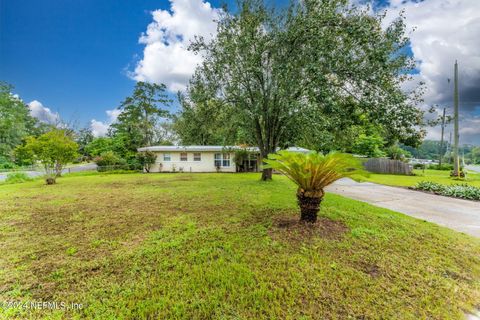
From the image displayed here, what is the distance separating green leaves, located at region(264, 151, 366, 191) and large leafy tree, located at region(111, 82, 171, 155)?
25.9m

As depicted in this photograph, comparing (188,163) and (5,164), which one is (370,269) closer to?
(188,163)

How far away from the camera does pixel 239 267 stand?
272cm

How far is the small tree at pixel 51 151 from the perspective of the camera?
36.7 ft

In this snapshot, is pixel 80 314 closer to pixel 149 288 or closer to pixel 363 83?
pixel 149 288

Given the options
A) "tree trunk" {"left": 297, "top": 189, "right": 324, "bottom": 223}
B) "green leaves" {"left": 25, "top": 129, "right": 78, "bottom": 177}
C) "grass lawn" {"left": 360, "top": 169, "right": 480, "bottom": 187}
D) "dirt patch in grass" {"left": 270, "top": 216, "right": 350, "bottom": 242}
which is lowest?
"grass lawn" {"left": 360, "top": 169, "right": 480, "bottom": 187}

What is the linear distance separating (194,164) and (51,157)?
10828 millimetres

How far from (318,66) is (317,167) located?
521 cm

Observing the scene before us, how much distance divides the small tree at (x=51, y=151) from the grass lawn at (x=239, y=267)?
A: 875 centimetres

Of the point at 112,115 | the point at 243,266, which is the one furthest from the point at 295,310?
the point at 112,115

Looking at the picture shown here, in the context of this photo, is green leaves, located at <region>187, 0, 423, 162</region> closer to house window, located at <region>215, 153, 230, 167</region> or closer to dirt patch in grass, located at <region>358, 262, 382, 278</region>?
dirt patch in grass, located at <region>358, 262, 382, 278</region>

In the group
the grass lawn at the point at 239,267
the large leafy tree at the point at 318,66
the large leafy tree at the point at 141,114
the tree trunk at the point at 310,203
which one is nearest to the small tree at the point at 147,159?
the large leafy tree at the point at 141,114

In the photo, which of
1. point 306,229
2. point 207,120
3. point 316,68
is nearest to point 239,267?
point 306,229

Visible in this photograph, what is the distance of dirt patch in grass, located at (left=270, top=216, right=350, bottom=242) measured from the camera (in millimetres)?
3674

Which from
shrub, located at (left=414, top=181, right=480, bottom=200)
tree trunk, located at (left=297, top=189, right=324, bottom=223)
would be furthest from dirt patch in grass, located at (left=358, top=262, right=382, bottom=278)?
shrub, located at (left=414, top=181, right=480, bottom=200)
